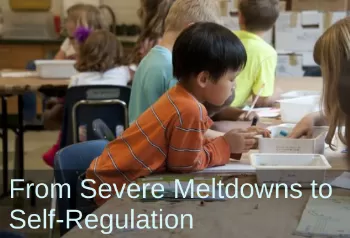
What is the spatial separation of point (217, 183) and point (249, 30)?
5.30 feet

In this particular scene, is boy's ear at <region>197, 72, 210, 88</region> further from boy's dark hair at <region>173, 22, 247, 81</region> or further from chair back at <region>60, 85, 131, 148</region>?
chair back at <region>60, 85, 131, 148</region>

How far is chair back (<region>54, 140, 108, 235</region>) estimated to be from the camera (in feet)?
5.71

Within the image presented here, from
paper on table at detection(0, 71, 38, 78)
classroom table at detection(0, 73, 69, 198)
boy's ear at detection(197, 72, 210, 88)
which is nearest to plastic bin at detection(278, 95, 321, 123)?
boy's ear at detection(197, 72, 210, 88)

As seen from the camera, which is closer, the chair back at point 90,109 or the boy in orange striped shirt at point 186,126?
the boy in orange striped shirt at point 186,126

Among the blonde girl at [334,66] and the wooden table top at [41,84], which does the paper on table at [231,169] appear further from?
the wooden table top at [41,84]

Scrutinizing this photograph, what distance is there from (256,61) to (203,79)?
1.14m

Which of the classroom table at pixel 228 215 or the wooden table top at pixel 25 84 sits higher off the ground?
the classroom table at pixel 228 215

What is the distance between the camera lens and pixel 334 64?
1626 mm

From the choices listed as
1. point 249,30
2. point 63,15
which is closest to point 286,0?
point 63,15

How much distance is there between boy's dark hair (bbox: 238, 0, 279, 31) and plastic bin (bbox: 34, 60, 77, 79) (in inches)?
44.0

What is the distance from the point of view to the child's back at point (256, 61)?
107 inches

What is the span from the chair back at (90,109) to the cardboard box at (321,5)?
2.81 m

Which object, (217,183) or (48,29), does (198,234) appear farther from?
(48,29)

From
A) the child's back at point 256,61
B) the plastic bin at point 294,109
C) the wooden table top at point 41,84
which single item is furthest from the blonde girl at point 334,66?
the wooden table top at point 41,84
